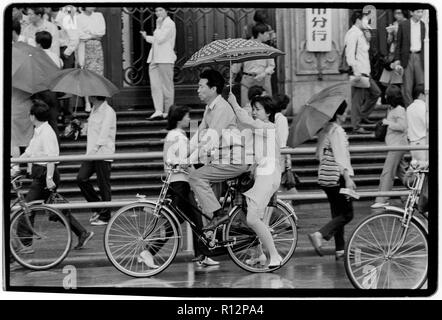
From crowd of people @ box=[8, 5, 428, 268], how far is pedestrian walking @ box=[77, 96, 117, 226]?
0.01 m

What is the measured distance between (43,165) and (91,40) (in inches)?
155

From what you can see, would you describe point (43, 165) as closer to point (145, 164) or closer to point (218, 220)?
point (218, 220)

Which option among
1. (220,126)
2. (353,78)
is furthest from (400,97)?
(220,126)

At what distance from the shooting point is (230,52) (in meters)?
9.81

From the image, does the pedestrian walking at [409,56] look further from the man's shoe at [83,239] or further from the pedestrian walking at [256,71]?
the man's shoe at [83,239]

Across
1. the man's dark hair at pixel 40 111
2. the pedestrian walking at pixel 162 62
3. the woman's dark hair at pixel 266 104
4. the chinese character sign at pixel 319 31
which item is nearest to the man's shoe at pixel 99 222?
the man's dark hair at pixel 40 111

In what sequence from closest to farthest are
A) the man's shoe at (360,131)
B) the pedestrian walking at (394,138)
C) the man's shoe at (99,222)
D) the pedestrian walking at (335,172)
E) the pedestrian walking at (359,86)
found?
the pedestrian walking at (335,172) → the man's shoe at (99,222) → the pedestrian walking at (394,138) → the pedestrian walking at (359,86) → the man's shoe at (360,131)

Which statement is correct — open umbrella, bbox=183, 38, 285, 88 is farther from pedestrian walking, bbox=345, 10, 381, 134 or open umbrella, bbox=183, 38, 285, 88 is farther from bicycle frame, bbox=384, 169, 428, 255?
pedestrian walking, bbox=345, 10, 381, 134

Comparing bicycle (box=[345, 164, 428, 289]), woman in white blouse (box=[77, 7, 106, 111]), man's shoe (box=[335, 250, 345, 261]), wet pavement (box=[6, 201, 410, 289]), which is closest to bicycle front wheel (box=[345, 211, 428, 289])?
bicycle (box=[345, 164, 428, 289])

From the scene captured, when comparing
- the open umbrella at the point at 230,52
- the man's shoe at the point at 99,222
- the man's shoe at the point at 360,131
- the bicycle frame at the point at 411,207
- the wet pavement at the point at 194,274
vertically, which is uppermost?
the open umbrella at the point at 230,52

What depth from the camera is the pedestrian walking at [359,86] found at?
13.8 m

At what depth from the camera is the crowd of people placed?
10.1 m

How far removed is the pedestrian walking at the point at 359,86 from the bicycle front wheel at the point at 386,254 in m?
4.44
